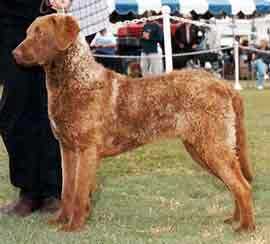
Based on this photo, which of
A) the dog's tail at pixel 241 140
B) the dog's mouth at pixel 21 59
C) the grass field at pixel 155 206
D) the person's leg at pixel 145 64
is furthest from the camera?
the person's leg at pixel 145 64

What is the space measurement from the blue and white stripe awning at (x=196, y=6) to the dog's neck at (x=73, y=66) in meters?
14.0

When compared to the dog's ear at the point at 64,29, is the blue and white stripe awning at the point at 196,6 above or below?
below

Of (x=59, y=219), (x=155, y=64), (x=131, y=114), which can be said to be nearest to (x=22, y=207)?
(x=59, y=219)

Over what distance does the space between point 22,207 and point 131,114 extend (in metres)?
1.30

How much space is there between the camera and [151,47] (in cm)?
1931

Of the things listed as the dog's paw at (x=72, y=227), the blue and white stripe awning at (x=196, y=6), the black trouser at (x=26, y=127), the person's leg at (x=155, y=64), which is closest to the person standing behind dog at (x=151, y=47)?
the person's leg at (x=155, y=64)

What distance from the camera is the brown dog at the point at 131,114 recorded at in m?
4.69

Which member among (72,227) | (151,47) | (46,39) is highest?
(46,39)

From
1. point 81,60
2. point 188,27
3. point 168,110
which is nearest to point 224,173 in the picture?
point 168,110

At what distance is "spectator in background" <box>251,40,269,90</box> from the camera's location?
20.4 metres

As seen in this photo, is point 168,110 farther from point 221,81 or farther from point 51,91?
point 51,91

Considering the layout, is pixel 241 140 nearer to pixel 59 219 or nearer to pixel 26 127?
pixel 59 219

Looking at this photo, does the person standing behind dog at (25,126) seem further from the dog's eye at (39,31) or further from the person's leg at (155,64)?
the person's leg at (155,64)

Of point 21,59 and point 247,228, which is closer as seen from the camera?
point 21,59
